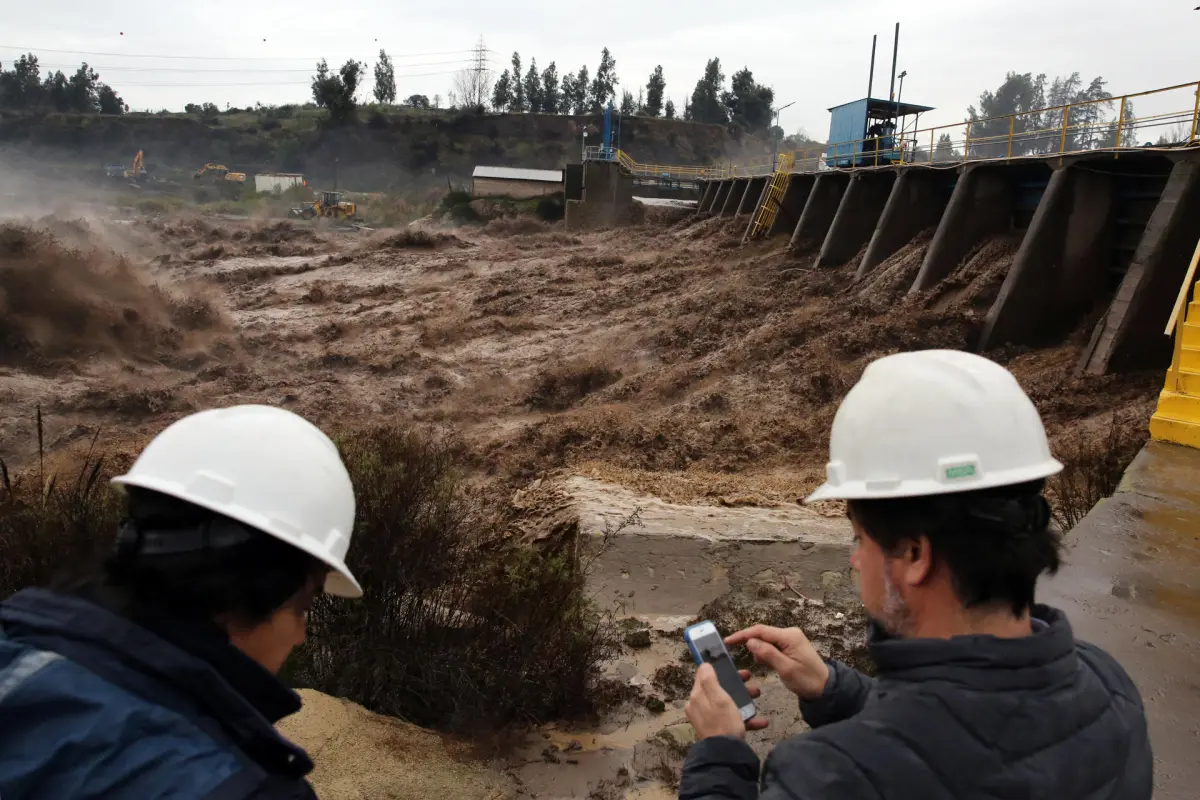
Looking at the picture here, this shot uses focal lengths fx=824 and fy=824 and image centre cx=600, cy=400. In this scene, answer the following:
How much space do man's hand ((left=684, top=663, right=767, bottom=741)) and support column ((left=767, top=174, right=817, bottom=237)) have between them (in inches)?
959

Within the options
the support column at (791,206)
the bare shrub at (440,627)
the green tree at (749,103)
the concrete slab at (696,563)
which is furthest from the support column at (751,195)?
the green tree at (749,103)

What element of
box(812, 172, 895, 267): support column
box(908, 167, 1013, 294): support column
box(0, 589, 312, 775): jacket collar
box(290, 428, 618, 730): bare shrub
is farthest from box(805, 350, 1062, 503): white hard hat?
box(812, 172, 895, 267): support column

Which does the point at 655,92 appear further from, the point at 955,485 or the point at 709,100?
the point at 955,485

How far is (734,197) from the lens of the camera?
1292 inches

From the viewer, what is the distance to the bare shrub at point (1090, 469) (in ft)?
18.9

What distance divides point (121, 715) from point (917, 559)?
4.09 feet

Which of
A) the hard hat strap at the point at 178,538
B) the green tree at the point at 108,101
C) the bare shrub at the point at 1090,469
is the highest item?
the green tree at the point at 108,101

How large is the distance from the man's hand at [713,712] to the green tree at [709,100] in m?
106

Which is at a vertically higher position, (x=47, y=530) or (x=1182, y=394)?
(x=1182, y=394)

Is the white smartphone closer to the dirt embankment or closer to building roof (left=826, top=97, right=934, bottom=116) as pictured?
the dirt embankment

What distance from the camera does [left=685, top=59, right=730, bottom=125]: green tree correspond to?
102 metres

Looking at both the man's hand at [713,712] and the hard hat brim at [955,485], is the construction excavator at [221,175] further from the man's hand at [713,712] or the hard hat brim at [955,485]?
the hard hat brim at [955,485]

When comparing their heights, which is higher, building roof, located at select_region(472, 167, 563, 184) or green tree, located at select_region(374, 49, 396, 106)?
green tree, located at select_region(374, 49, 396, 106)

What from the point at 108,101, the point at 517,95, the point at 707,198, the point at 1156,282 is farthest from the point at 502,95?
the point at 1156,282
